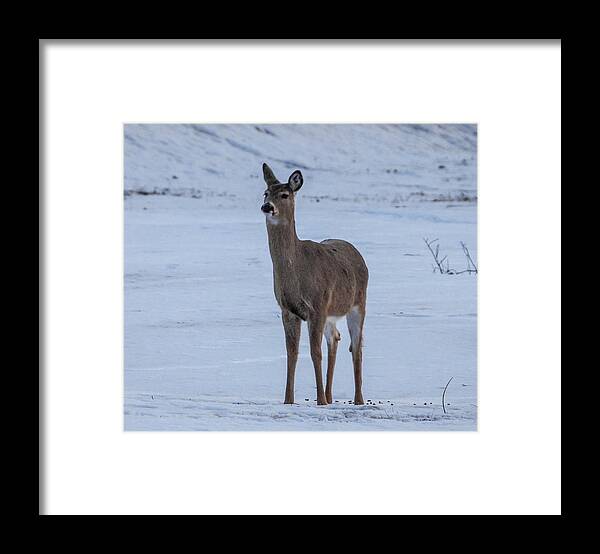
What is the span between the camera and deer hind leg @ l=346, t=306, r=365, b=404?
35.5 feet

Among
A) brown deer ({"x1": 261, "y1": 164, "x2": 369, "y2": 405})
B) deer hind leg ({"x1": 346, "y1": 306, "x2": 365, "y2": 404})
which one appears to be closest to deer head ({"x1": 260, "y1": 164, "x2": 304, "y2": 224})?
brown deer ({"x1": 261, "y1": 164, "x2": 369, "y2": 405})

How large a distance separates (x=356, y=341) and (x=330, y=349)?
236mm

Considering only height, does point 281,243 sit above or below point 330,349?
above

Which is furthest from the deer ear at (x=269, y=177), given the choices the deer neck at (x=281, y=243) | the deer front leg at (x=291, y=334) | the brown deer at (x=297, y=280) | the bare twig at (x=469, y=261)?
the bare twig at (x=469, y=261)

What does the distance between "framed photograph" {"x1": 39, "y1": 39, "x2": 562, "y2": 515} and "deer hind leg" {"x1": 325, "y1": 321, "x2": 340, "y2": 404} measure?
2 centimetres

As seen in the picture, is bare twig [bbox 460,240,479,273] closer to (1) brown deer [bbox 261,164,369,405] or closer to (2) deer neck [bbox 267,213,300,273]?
(1) brown deer [bbox 261,164,369,405]

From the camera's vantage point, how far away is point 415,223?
38.3 ft

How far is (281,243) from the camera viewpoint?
33.9 feet

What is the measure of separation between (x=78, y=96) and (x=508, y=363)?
3375 millimetres

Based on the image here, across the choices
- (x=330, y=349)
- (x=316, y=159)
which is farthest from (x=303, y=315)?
(x=316, y=159)

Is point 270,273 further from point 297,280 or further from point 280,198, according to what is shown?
point 280,198

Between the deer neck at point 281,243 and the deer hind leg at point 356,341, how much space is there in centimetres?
76

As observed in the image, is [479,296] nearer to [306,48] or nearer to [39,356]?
[306,48]
